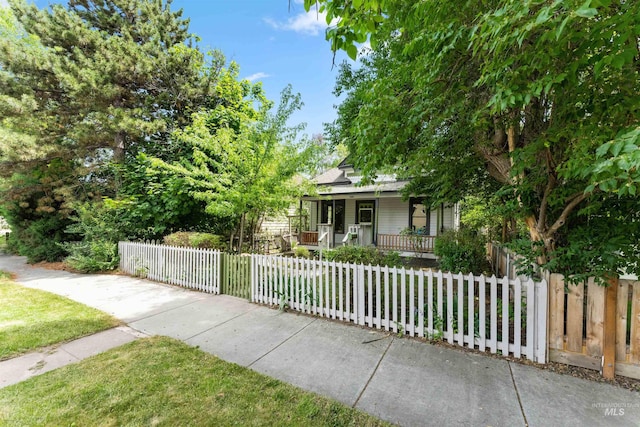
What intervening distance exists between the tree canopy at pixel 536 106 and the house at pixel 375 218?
265 inches

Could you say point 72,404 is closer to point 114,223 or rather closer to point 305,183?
point 305,183

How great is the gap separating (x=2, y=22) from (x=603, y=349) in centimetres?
2780

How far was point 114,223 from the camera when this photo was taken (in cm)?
947

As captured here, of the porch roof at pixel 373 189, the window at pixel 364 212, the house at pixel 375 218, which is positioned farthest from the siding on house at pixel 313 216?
the window at pixel 364 212

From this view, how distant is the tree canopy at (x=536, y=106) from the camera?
2.11 meters

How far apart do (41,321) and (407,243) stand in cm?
1154

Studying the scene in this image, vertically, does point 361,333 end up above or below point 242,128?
below

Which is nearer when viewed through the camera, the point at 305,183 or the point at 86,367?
the point at 86,367

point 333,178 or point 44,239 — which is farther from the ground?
point 333,178

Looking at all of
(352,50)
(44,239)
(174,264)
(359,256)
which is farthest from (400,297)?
(44,239)

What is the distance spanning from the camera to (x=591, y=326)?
316 centimetres

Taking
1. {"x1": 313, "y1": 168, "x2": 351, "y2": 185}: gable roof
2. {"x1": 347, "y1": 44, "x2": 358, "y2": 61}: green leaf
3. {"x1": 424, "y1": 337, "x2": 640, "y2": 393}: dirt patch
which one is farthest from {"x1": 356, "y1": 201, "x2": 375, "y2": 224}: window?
{"x1": 347, "y1": 44, "x2": 358, "y2": 61}: green leaf

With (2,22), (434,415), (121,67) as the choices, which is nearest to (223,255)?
(434,415)

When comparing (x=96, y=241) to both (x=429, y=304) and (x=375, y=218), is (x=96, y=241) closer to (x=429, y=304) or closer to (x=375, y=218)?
(x=429, y=304)
